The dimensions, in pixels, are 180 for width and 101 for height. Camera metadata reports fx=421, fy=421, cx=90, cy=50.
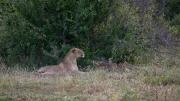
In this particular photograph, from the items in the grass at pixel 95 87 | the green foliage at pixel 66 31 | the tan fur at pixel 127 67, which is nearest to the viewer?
the grass at pixel 95 87

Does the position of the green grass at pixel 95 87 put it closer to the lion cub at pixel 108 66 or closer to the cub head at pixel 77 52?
the lion cub at pixel 108 66

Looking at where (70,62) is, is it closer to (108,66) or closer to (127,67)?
(108,66)

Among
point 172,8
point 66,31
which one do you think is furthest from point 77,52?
point 172,8

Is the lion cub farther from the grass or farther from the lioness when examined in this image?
the grass

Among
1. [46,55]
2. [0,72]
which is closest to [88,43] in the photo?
[46,55]

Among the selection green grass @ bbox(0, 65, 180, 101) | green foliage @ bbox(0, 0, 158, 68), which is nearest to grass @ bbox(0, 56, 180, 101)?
green grass @ bbox(0, 65, 180, 101)

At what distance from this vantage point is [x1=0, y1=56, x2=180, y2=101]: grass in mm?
8117

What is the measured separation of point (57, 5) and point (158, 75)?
417cm

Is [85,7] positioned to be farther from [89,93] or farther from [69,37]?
[89,93]

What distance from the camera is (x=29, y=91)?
8.84m

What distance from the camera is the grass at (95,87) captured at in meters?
8.12

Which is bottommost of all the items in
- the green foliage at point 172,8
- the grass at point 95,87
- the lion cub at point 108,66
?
the lion cub at point 108,66

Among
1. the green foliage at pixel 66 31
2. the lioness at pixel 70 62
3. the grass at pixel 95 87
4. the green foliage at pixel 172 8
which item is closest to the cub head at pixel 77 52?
the lioness at pixel 70 62

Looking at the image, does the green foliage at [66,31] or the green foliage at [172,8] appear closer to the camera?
the green foliage at [66,31]
